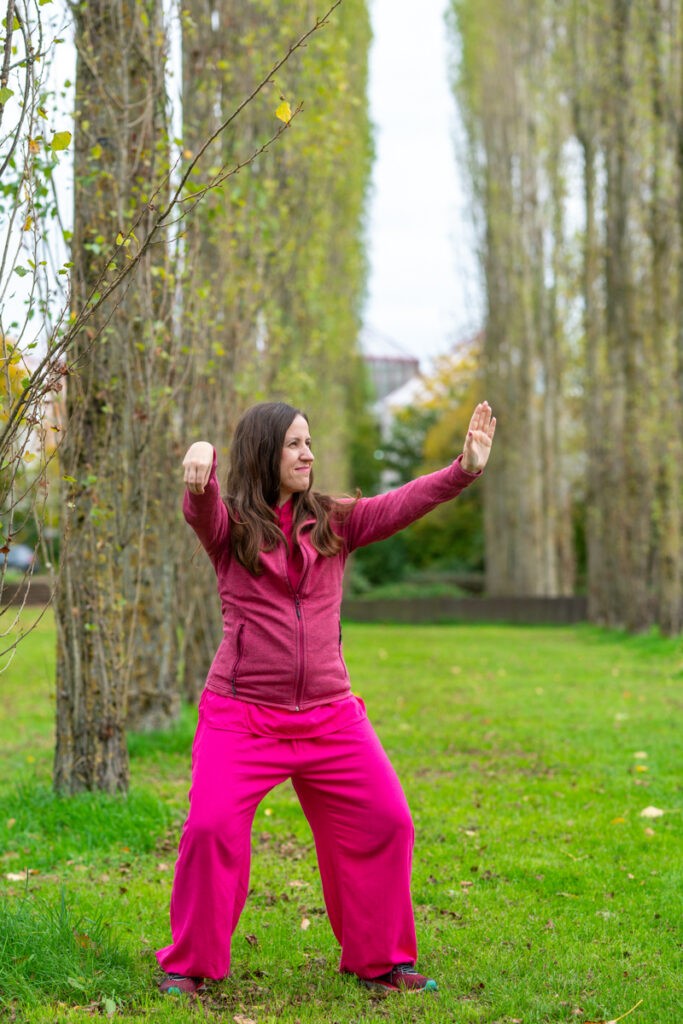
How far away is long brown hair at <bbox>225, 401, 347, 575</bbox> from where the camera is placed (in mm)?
3799

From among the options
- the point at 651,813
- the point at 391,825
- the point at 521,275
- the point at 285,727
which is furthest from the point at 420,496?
the point at 521,275

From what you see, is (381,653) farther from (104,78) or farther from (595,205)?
(104,78)

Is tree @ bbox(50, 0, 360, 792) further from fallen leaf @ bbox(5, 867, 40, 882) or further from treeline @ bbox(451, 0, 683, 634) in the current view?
treeline @ bbox(451, 0, 683, 634)

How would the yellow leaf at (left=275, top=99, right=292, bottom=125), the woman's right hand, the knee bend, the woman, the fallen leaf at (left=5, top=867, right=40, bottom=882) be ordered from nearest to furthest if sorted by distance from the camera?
the yellow leaf at (left=275, top=99, right=292, bottom=125) < the woman's right hand < the woman < the knee bend < the fallen leaf at (left=5, top=867, right=40, bottom=882)

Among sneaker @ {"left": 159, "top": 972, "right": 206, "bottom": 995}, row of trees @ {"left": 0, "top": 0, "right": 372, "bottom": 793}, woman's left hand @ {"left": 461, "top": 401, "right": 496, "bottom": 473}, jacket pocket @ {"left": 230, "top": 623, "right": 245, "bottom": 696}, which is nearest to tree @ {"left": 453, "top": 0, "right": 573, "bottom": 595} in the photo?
row of trees @ {"left": 0, "top": 0, "right": 372, "bottom": 793}

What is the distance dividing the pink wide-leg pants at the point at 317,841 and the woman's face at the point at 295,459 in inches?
33.2

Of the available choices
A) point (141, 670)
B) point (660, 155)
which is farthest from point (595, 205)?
point (141, 670)

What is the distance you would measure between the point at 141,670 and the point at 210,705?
16.6 ft

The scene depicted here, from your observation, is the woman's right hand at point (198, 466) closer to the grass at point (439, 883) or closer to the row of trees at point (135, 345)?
the row of trees at point (135, 345)

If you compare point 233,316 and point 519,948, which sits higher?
point 233,316

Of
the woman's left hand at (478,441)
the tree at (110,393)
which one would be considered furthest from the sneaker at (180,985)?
the tree at (110,393)

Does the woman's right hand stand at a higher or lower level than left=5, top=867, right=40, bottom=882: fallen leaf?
higher

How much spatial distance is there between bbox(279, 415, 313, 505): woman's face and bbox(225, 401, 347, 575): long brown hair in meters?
0.02

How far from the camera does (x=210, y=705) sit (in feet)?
12.3
